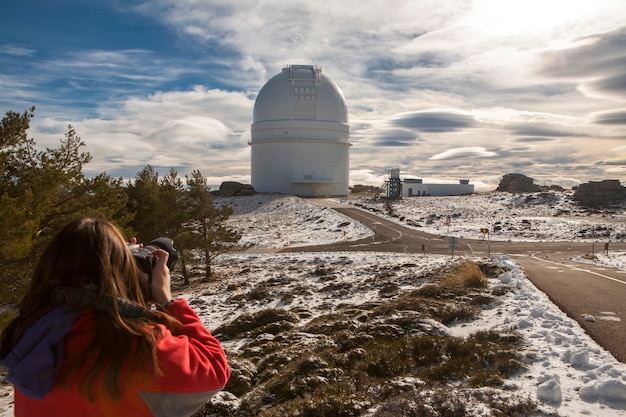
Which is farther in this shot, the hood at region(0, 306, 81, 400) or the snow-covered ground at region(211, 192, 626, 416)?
the snow-covered ground at region(211, 192, 626, 416)

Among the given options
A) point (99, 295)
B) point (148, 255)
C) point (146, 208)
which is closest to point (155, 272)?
point (148, 255)

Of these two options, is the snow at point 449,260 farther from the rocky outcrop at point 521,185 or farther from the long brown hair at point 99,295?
the rocky outcrop at point 521,185

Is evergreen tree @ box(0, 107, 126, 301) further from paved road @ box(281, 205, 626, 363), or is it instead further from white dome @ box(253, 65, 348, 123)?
white dome @ box(253, 65, 348, 123)

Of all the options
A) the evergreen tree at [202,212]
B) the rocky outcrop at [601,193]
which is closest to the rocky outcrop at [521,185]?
the rocky outcrop at [601,193]

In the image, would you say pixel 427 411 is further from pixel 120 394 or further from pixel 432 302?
pixel 432 302

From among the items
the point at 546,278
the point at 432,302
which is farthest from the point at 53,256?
the point at 546,278

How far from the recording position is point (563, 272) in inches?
564

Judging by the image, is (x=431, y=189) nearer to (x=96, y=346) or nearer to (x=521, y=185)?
(x=521, y=185)

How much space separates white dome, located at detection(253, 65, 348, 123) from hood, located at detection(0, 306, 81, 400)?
58.6 m

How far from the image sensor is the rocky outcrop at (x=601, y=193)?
1806 inches

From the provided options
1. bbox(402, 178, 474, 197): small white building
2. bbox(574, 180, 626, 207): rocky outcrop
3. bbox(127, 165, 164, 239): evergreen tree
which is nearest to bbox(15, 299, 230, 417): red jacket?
bbox(127, 165, 164, 239): evergreen tree

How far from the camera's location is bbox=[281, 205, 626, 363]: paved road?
780 centimetres

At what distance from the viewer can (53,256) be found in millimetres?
1886

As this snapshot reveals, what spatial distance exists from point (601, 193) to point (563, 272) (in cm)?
3877
